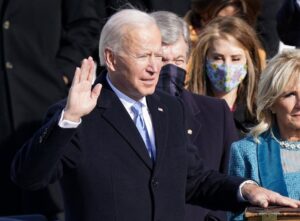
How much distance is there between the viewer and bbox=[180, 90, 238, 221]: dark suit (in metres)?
5.62

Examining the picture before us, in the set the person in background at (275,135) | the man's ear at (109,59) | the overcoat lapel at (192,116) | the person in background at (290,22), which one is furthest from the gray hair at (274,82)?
the person in background at (290,22)

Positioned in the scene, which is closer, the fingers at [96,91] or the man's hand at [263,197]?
the fingers at [96,91]

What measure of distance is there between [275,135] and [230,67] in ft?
4.23

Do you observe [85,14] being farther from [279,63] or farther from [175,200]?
[175,200]

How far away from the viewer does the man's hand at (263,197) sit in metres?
4.35

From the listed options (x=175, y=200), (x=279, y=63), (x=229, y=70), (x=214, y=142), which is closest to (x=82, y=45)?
(x=229, y=70)

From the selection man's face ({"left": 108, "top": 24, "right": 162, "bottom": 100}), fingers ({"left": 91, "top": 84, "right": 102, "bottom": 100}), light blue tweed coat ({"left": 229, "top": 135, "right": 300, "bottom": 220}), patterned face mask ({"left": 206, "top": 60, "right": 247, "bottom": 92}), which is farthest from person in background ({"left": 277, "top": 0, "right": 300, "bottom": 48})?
fingers ({"left": 91, "top": 84, "right": 102, "bottom": 100})

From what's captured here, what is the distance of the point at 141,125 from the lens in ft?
15.3

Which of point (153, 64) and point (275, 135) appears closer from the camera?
point (153, 64)

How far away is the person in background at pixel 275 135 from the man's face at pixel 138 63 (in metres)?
0.73

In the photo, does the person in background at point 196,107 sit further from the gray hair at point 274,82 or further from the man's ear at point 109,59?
the man's ear at point 109,59

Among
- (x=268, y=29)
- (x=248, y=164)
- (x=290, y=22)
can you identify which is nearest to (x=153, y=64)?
(x=248, y=164)

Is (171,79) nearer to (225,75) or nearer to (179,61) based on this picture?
(179,61)

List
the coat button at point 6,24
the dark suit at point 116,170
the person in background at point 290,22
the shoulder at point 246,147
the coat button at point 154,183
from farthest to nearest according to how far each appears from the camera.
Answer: the coat button at point 6,24 → the person in background at point 290,22 → the shoulder at point 246,147 → the coat button at point 154,183 → the dark suit at point 116,170
